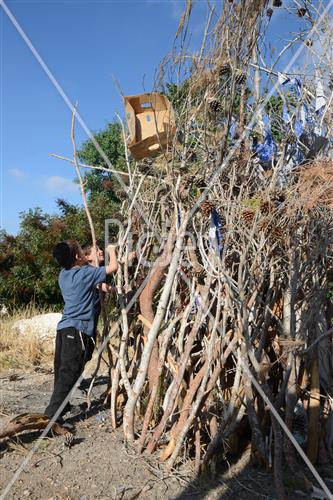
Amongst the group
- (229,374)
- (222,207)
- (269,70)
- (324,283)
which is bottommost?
(229,374)

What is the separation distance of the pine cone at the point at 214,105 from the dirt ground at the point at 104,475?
2.60m

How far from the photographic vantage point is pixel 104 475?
10.6 feet

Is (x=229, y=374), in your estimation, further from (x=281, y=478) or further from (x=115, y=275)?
(x=115, y=275)

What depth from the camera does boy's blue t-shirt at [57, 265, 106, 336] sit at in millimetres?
4219

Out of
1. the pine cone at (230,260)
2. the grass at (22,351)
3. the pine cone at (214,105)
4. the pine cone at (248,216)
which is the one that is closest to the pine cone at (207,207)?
the pine cone at (248,216)

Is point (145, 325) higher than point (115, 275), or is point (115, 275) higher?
point (115, 275)

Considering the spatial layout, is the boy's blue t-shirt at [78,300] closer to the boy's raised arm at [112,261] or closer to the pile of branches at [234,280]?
the boy's raised arm at [112,261]

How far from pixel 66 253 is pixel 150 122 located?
4.70 ft

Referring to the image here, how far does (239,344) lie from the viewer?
331cm

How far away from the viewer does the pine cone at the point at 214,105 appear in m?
3.55

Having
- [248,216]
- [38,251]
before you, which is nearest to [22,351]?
[38,251]

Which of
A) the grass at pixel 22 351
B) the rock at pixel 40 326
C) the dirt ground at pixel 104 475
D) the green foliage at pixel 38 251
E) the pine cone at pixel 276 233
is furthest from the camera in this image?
the green foliage at pixel 38 251

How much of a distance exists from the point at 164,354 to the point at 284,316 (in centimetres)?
93

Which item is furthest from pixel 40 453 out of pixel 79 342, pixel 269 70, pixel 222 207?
pixel 269 70
